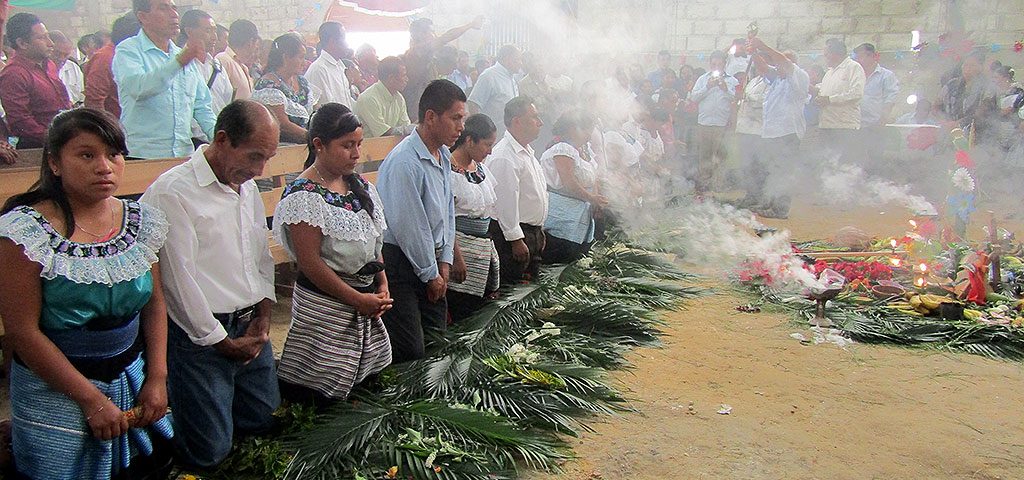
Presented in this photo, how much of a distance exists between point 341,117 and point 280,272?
3178 mm

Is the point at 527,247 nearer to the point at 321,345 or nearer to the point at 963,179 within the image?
the point at 321,345

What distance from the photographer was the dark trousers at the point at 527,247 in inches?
229

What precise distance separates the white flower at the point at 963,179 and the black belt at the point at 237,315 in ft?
23.8

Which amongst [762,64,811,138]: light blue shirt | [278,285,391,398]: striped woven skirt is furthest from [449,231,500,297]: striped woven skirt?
[762,64,811,138]: light blue shirt

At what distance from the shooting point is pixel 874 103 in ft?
40.3

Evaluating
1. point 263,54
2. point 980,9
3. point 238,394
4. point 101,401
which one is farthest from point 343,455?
point 980,9

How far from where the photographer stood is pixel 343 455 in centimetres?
317

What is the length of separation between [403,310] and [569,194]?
122 inches

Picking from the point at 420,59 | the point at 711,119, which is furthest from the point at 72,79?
the point at 711,119

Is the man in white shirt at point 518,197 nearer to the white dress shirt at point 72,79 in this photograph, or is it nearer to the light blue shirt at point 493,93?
the light blue shirt at point 493,93

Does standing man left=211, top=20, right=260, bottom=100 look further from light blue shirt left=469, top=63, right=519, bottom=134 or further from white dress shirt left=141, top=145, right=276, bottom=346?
white dress shirt left=141, top=145, right=276, bottom=346

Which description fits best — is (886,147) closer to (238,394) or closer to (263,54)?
(263,54)

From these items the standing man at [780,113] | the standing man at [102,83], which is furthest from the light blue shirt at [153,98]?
the standing man at [780,113]

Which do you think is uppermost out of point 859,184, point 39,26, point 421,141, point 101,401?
point 39,26
